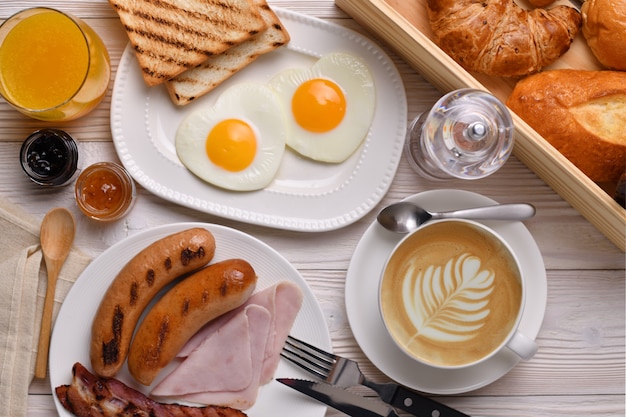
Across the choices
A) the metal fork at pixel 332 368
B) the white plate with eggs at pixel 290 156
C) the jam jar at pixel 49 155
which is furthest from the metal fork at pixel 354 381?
the jam jar at pixel 49 155

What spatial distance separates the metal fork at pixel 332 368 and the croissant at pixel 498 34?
3.38 feet

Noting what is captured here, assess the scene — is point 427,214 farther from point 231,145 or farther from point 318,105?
point 231,145

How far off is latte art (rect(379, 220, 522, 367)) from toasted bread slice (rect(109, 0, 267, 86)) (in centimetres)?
88

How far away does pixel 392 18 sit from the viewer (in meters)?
1.78

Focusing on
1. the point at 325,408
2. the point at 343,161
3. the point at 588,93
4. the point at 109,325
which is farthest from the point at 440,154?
the point at 109,325

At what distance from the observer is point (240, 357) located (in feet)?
6.44

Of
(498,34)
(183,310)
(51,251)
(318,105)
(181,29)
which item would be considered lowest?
(183,310)

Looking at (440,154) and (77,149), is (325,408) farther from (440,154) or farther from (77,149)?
(77,149)

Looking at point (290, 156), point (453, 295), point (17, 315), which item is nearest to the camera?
point (453, 295)

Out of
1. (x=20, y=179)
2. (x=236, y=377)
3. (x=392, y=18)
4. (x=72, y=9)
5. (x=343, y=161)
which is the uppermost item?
(x=72, y=9)

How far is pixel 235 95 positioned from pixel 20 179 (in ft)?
2.52

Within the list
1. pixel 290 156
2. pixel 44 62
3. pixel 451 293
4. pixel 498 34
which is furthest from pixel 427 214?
pixel 44 62

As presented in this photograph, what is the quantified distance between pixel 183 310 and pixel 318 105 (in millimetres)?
778

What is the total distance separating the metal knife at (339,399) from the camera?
1.95 meters
